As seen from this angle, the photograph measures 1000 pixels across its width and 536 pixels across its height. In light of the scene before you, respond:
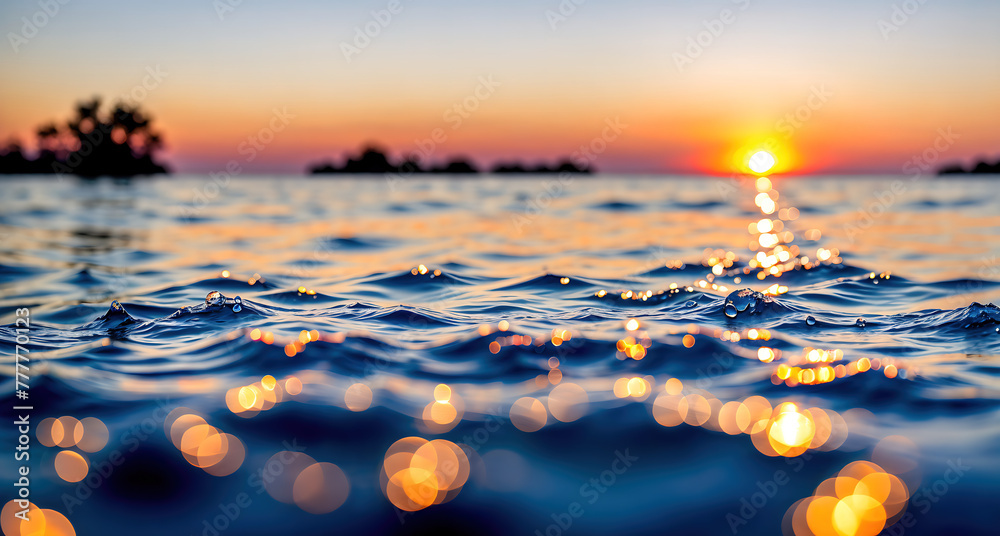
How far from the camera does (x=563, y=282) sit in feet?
28.0

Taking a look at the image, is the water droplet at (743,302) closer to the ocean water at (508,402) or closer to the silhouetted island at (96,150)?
the ocean water at (508,402)

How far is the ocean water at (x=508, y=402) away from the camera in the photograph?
2.92 m

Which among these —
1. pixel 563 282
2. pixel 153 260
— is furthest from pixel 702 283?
pixel 153 260

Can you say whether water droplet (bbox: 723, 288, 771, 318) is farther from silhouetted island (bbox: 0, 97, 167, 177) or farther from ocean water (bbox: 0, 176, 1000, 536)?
silhouetted island (bbox: 0, 97, 167, 177)

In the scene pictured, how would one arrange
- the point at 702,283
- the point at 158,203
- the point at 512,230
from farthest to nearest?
the point at 158,203, the point at 512,230, the point at 702,283

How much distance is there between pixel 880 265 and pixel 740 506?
9.13 metres

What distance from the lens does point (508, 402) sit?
4.00m

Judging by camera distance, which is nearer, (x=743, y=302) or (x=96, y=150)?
(x=743, y=302)

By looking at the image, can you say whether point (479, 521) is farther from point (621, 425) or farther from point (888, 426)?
point (888, 426)

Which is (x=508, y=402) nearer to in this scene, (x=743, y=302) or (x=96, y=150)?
(x=743, y=302)

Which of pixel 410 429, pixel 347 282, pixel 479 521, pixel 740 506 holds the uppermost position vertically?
pixel 347 282

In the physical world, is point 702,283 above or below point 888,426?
above

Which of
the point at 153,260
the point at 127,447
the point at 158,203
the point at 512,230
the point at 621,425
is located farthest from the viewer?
the point at 158,203

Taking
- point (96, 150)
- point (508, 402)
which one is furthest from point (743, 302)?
point (96, 150)
